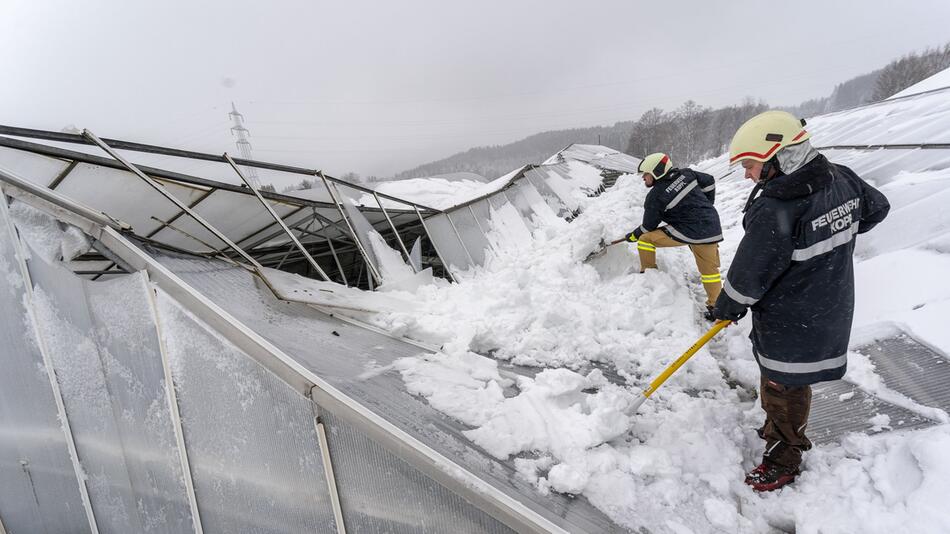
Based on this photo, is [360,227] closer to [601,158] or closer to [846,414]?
[846,414]

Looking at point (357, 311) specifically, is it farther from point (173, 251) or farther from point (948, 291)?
point (948, 291)

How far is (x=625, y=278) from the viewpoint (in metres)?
4.37

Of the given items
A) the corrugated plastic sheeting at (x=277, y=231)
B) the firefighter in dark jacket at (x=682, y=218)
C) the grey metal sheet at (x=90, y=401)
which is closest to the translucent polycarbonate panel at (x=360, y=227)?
the corrugated plastic sheeting at (x=277, y=231)

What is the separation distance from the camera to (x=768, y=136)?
1.79 metres

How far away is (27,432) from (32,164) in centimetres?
234

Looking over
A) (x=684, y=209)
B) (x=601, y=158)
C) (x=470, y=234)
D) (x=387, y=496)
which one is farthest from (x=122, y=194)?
(x=601, y=158)

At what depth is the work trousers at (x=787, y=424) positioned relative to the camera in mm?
1866

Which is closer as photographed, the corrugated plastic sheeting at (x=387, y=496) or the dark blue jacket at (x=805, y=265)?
the corrugated plastic sheeting at (x=387, y=496)

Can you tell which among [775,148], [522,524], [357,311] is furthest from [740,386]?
[357,311]

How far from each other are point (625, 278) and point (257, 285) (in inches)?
154

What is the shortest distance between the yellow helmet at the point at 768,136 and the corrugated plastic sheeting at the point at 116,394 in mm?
3443

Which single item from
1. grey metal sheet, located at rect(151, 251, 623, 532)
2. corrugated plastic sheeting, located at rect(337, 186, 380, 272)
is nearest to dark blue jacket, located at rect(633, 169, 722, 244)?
grey metal sheet, located at rect(151, 251, 623, 532)

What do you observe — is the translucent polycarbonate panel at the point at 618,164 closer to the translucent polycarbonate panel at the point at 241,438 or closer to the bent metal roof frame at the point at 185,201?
the bent metal roof frame at the point at 185,201

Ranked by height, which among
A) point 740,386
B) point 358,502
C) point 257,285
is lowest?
point 740,386
